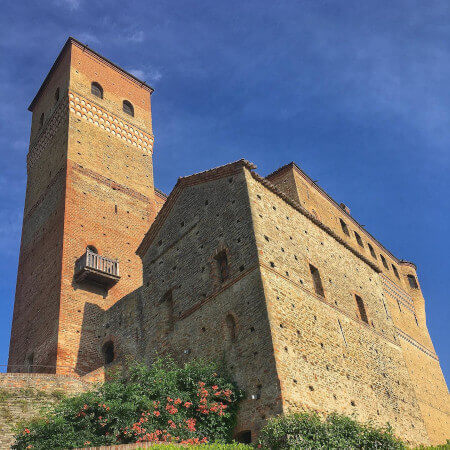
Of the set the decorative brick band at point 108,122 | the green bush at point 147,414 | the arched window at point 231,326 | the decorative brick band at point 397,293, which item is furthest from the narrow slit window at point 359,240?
the green bush at point 147,414

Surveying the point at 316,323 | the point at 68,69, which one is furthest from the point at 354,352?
the point at 68,69

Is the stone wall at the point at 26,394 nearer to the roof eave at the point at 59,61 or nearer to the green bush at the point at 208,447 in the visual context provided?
the green bush at the point at 208,447

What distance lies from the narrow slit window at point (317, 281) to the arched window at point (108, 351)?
753 cm

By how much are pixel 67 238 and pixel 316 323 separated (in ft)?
34.3

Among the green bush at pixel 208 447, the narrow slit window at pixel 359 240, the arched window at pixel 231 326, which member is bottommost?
the green bush at pixel 208 447

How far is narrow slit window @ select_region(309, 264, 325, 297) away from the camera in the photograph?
49.8 feet

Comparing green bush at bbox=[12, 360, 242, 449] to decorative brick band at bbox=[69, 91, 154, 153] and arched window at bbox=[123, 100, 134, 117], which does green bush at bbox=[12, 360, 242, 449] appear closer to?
decorative brick band at bbox=[69, 91, 154, 153]

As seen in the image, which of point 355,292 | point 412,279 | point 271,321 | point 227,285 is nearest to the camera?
point 271,321

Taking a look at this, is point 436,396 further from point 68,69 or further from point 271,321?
point 68,69

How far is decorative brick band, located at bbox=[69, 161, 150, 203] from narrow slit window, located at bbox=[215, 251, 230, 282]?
9.49m

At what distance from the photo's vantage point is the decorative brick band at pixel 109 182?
2144cm

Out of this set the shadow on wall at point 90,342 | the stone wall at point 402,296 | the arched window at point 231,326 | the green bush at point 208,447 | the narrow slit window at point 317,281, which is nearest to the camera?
the green bush at point 208,447

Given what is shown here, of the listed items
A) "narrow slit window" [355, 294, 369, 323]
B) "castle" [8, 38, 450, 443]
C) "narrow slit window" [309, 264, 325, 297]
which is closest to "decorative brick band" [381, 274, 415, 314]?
"castle" [8, 38, 450, 443]

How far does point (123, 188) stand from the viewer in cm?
2275
